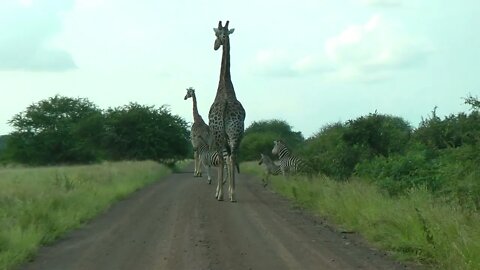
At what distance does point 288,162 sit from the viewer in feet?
97.9

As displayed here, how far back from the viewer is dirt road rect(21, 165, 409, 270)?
10.9 m

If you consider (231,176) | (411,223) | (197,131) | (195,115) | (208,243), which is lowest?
(208,243)

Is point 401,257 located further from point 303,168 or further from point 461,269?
point 303,168

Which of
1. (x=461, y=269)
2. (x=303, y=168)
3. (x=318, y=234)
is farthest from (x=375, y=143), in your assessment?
(x=461, y=269)

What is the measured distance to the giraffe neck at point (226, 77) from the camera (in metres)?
23.4

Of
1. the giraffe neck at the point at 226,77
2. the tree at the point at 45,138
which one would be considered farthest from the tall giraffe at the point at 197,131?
the tree at the point at 45,138

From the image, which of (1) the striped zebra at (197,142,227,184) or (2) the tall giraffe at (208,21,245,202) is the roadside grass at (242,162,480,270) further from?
(1) the striped zebra at (197,142,227,184)

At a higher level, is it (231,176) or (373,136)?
(373,136)

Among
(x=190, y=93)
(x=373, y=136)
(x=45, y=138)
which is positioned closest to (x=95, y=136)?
(x=45, y=138)

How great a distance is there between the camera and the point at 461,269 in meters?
9.37

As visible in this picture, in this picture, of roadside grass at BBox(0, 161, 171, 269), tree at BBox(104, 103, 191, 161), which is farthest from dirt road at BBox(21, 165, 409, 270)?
tree at BBox(104, 103, 191, 161)

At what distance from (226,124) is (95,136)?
146 ft

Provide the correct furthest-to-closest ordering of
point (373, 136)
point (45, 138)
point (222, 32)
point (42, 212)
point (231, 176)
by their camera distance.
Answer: point (45, 138)
point (373, 136)
point (222, 32)
point (231, 176)
point (42, 212)

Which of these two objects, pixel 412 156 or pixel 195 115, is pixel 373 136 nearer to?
pixel 412 156
